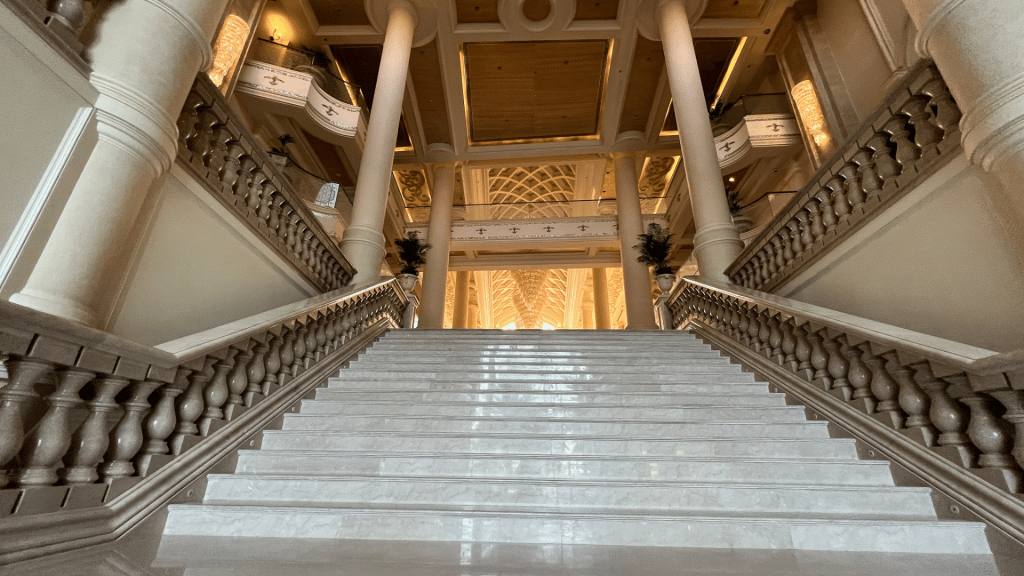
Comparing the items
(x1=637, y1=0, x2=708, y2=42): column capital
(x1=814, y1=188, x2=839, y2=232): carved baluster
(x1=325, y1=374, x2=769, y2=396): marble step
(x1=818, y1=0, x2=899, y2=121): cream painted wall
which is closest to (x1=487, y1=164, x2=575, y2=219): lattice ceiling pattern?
(x1=637, y1=0, x2=708, y2=42): column capital

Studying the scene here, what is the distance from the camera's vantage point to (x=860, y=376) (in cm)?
225

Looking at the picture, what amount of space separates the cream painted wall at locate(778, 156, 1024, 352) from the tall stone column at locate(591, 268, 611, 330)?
10.7m

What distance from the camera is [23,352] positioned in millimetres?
1191

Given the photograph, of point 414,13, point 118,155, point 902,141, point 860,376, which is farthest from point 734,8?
point 118,155

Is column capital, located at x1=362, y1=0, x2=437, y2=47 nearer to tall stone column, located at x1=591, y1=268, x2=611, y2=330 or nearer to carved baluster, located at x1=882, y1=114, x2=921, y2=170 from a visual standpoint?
carved baluster, located at x1=882, y1=114, x2=921, y2=170

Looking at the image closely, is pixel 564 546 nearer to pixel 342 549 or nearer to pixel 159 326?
pixel 342 549

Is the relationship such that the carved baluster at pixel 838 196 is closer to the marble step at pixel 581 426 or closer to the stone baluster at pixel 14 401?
the marble step at pixel 581 426

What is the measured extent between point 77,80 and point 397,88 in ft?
16.5

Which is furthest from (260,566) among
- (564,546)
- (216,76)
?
(216,76)

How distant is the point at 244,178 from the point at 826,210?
12.7 ft

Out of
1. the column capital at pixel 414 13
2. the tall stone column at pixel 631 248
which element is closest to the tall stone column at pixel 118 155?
the column capital at pixel 414 13

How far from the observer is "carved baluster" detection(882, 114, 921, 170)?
2.46 meters

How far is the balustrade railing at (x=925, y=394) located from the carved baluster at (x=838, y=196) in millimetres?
725

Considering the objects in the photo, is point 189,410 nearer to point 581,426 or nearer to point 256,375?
point 256,375
